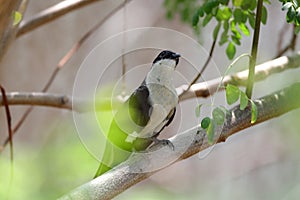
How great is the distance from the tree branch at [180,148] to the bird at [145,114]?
0.02 metres

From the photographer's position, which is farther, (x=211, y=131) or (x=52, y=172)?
(x=52, y=172)

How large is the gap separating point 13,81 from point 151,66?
176cm

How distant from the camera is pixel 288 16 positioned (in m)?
0.76

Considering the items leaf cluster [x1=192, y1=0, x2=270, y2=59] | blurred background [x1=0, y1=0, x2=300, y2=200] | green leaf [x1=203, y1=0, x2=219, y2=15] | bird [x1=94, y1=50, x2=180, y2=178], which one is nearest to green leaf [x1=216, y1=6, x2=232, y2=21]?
leaf cluster [x1=192, y1=0, x2=270, y2=59]

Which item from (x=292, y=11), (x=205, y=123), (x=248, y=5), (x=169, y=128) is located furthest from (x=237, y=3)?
(x=169, y=128)

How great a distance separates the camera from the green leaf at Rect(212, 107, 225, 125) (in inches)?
28.0

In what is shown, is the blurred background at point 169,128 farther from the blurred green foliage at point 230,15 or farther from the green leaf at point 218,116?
the green leaf at point 218,116

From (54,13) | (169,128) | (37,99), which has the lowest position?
(169,128)

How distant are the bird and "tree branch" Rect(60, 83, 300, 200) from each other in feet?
0.07

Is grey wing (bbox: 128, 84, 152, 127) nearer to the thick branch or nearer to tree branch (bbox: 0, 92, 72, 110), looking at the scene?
the thick branch

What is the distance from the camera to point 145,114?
0.76m

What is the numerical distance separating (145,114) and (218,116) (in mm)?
97

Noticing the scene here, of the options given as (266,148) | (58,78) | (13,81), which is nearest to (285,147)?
(266,148)

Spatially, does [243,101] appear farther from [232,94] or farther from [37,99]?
[37,99]
